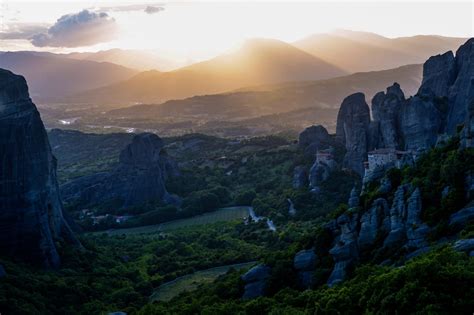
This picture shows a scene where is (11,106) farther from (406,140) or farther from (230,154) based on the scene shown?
(230,154)

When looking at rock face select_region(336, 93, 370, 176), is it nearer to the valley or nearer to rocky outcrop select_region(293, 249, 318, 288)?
the valley

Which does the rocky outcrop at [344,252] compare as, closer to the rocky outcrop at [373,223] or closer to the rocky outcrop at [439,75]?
the rocky outcrop at [373,223]

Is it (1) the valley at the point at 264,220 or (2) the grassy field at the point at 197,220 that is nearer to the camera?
(1) the valley at the point at 264,220

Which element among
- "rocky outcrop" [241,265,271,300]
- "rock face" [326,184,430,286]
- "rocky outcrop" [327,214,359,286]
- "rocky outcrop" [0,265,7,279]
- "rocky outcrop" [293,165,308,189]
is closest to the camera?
"rock face" [326,184,430,286]

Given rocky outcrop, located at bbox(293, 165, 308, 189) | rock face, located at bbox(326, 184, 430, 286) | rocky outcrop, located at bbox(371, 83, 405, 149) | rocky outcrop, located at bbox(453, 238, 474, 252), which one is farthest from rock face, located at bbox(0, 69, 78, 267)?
rocky outcrop, located at bbox(293, 165, 308, 189)

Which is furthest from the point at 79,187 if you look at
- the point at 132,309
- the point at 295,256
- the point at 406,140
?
the point at 295,256

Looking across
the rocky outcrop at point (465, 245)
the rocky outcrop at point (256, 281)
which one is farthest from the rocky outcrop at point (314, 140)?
the rocky outcrop at point (465, 245)
